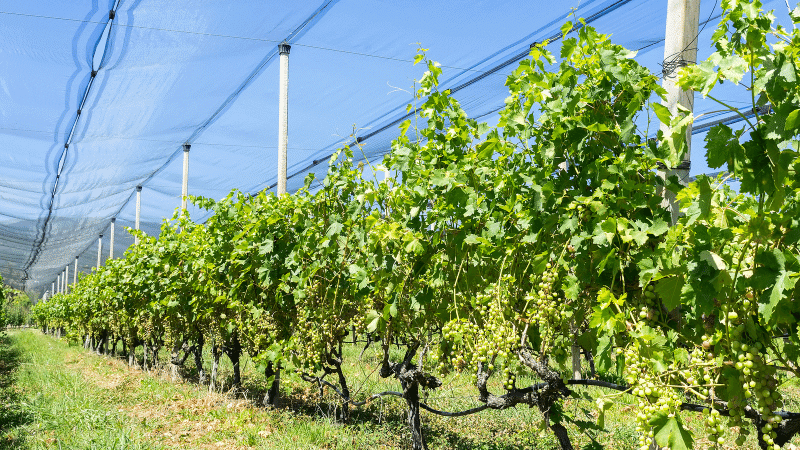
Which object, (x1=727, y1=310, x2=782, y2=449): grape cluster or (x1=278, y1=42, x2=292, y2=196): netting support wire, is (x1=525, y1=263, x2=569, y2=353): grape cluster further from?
(x1=278, y1=42, x2=292, y2=196): netting support wire

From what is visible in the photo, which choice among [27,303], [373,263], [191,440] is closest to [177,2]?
[373,263]

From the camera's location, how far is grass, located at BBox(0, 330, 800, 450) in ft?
15.5

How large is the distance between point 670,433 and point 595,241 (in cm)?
65

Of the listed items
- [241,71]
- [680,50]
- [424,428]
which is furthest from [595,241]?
[241,71]

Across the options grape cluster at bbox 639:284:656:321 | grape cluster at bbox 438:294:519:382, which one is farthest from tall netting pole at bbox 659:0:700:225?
grape cluster at bbox 438:294:519:382

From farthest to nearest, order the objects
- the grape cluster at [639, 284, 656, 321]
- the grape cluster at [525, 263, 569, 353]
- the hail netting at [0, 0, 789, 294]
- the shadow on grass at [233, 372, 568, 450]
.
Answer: the hail netting at [0, 0, 789, 294]
the shadow on grass at [233, 372, 568, 450]
the grape cluster at [525, 263, 569, 353]
the grape cluster at [639, 284, 656, 321]

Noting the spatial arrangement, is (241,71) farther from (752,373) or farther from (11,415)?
(752,373)

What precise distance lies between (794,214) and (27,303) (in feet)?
194

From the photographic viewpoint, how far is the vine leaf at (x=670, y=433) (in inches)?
59.2

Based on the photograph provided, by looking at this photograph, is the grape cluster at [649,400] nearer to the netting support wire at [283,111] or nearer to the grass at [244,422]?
the grass at [244,422]

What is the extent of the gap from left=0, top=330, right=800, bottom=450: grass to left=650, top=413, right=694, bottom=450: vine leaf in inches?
76.4

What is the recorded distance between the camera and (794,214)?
4.52 feet

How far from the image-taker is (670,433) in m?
1.51

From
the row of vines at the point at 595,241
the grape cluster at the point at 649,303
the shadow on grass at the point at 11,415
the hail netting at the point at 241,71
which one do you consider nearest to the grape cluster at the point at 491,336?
the row of vines at the point at 595,241
